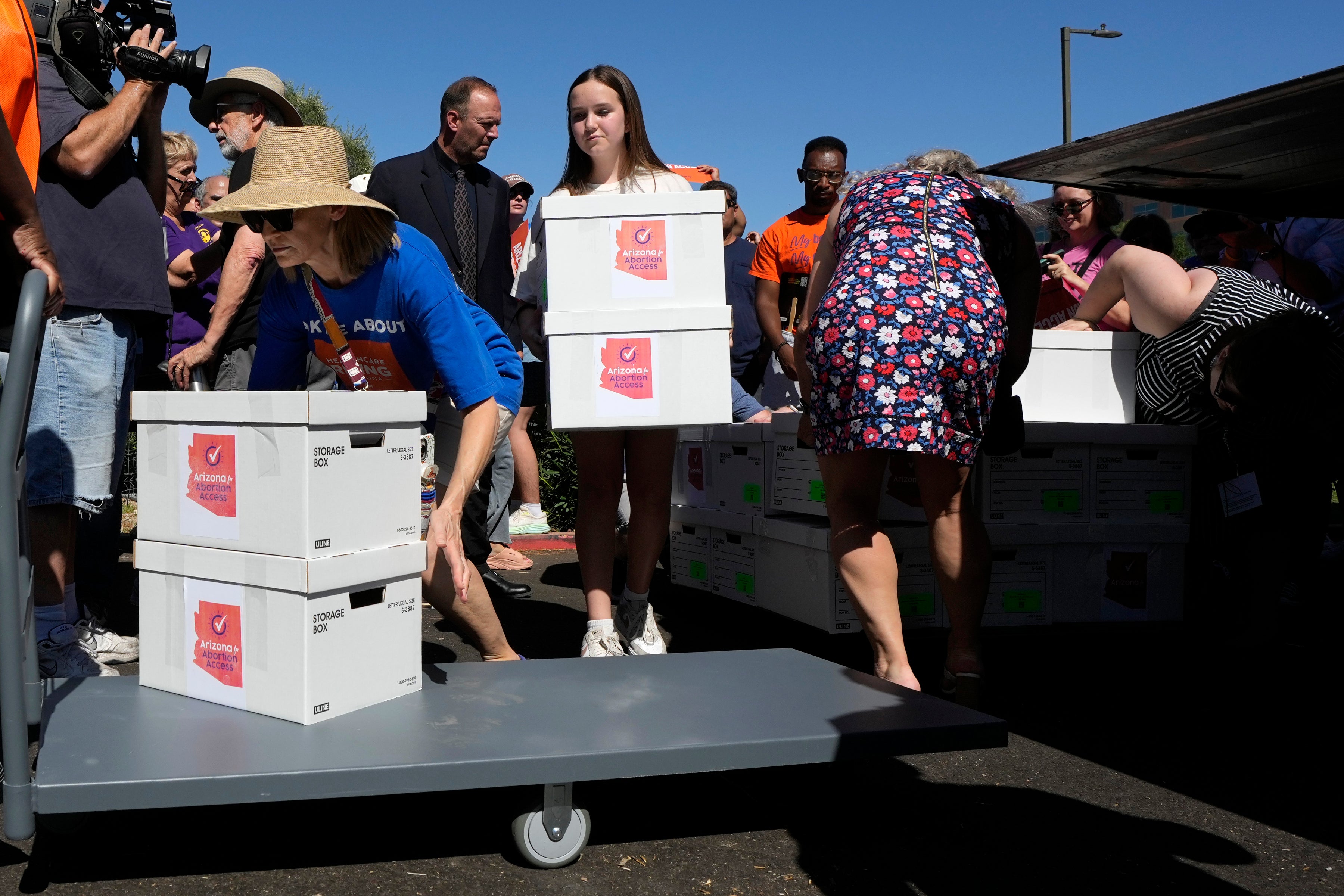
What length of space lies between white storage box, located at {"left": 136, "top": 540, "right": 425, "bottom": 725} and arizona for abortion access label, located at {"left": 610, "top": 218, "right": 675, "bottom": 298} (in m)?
1.31

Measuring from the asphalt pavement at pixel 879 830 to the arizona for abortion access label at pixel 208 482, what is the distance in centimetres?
62

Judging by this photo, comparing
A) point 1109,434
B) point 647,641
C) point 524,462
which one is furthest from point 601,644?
point 524,462

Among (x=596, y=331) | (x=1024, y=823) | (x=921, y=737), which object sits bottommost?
(x=1024, y=823)

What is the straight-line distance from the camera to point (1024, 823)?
8.29 feet

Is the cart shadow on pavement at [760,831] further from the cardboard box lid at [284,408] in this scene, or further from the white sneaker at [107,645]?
the white sneaker at [107,645]

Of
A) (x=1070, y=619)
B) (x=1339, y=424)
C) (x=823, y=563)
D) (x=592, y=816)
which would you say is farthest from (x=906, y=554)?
(x=592, y=816)

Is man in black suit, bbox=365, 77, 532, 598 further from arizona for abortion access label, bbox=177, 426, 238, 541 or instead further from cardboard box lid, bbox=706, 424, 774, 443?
arizona for abortion access label, bbox=177, 426, 238, 541

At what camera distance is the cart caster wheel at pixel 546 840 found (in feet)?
7.27

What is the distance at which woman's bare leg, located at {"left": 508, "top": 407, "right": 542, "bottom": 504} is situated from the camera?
6098 mm

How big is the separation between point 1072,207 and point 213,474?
4.36 m

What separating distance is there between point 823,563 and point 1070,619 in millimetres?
967

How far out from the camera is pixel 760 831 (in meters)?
2.47

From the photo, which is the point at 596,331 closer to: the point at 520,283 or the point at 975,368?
the point at 520,283

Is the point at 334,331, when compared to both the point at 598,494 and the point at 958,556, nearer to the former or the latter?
the point at 598,494
